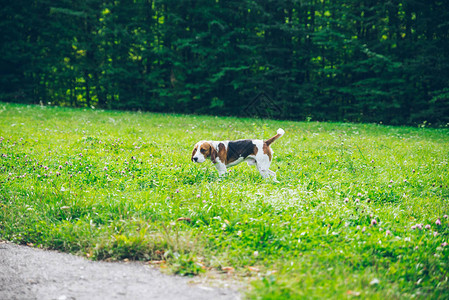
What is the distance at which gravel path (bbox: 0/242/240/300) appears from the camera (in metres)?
2.60

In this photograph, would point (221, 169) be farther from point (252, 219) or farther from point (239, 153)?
point (252, 219)

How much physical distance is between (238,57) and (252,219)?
2201 cm

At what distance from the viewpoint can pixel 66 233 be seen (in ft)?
11.7

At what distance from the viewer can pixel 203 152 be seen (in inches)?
203

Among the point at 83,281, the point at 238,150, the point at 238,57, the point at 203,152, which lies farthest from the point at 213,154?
the point at 238,57

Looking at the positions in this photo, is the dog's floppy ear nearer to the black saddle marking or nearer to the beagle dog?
the beagle dog

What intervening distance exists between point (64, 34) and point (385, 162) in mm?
29453

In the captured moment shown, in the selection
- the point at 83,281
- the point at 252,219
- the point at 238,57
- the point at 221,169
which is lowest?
the point at 83,281

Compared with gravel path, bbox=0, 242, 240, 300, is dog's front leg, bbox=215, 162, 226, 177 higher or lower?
higher

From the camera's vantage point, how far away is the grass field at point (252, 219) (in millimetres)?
2934

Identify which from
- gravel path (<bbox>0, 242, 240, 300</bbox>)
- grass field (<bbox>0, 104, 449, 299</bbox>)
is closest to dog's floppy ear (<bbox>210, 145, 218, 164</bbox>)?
grass field (<bbox>0, 104, 449, 299</bbox>)

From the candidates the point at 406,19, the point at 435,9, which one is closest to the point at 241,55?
the point at 406,19

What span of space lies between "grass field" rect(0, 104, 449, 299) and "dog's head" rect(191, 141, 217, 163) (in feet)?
1.33

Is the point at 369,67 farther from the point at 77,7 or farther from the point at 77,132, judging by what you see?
the point at 77,7
